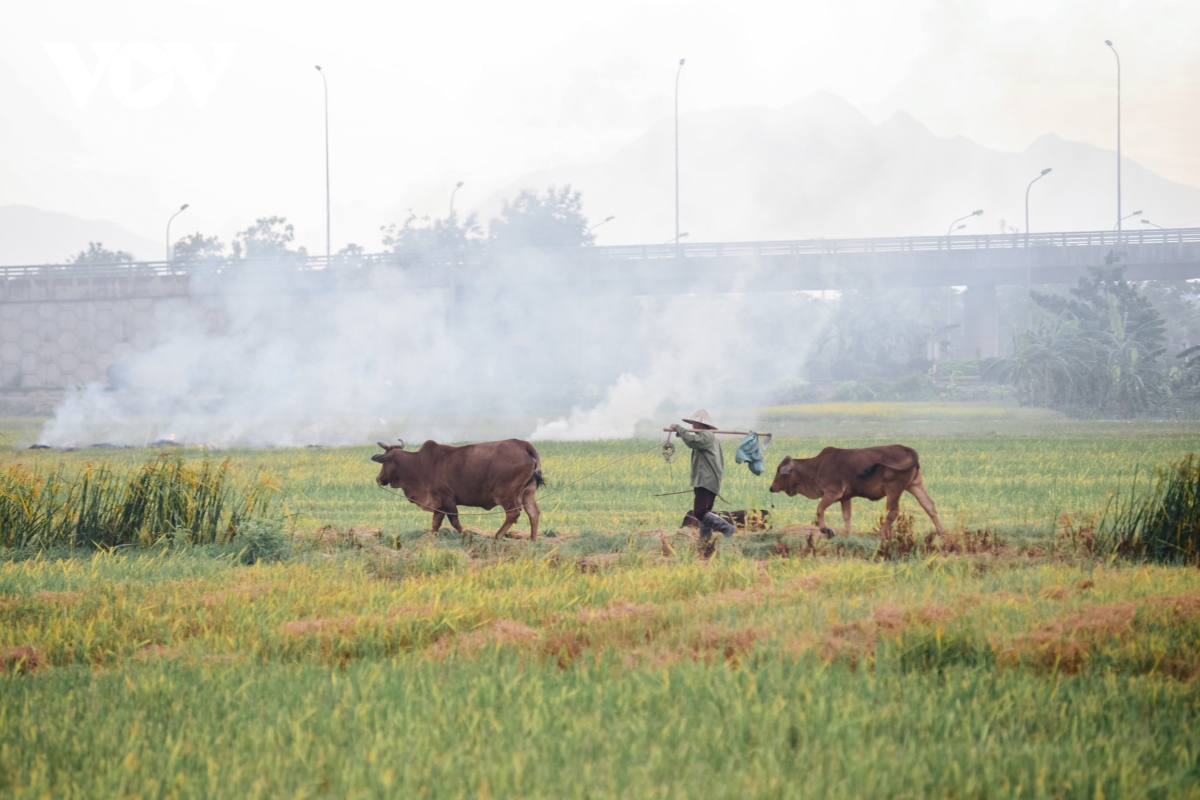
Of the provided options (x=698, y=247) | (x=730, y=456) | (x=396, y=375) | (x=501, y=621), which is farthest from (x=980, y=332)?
(x=501, y=621)

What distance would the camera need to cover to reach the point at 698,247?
54312 mm

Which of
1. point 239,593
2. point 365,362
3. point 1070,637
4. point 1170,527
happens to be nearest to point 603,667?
point 1070,637

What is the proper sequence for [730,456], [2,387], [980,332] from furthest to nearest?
[980,332] → [2,387] → [730,456]

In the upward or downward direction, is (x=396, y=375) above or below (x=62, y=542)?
above

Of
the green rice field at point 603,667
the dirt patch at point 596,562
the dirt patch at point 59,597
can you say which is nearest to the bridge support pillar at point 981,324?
the green rice field at point 603,667

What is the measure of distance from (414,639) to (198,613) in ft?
6.70

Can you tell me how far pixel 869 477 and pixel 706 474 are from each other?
7.04 feet

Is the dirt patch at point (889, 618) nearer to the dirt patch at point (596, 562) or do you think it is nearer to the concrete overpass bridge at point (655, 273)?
the dirt patch at point (596, 562)

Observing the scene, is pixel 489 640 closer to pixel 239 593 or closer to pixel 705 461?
pixel 239 593

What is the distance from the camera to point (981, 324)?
5950 centimetres

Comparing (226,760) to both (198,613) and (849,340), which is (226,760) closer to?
(198,613)

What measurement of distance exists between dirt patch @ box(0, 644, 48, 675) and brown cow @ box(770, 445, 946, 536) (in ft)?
28.4

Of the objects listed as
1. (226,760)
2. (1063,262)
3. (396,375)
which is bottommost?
(226,760)

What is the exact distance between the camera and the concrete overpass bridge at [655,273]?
53219 mm
